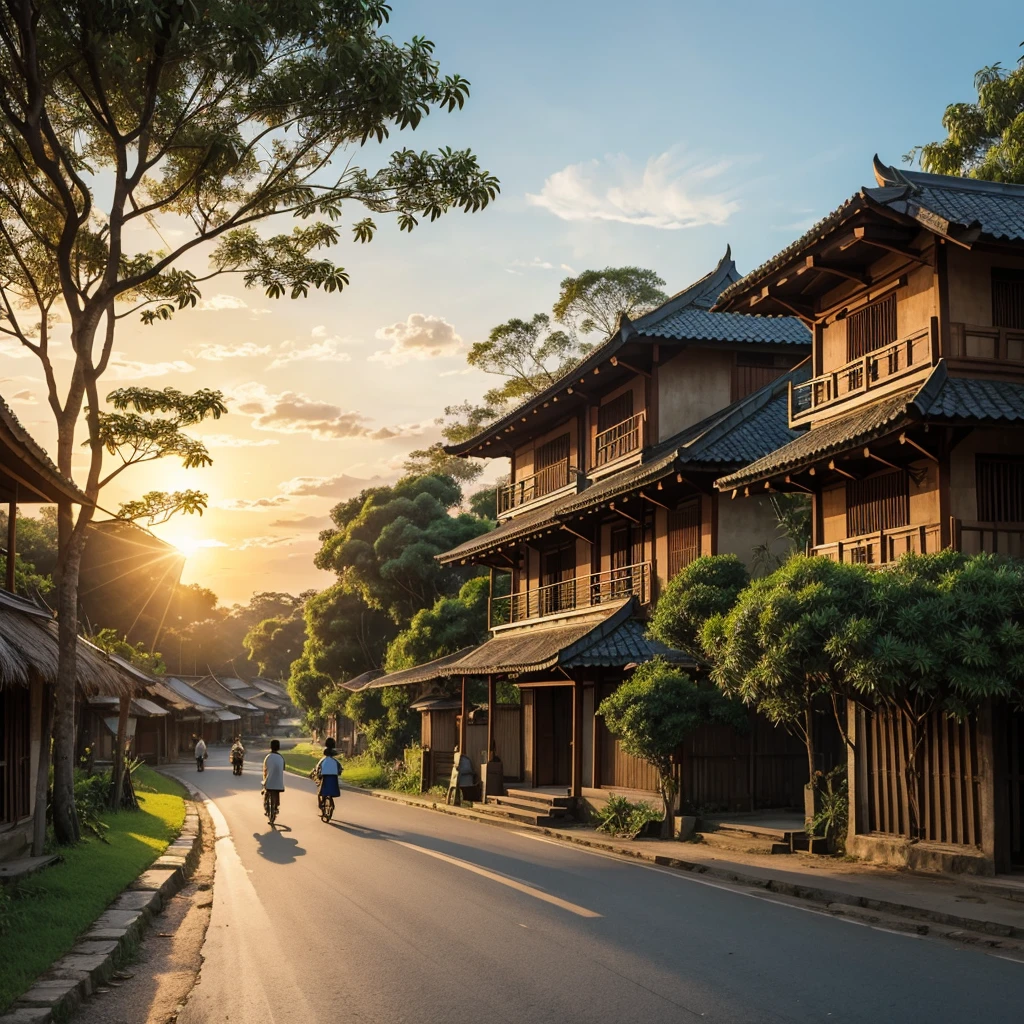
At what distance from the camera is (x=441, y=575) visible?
52.3 meters

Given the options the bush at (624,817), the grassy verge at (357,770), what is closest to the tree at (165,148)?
the bush at (624,817)

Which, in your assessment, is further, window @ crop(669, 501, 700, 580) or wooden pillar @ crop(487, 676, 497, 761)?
wooden pillar @ crop(487, 676, 497, 761)

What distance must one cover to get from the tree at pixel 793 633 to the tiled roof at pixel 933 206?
547cm

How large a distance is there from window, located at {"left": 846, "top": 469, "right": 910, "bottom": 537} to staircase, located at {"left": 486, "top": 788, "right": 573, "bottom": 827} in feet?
31.2

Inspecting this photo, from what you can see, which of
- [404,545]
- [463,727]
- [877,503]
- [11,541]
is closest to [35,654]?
[11,541]

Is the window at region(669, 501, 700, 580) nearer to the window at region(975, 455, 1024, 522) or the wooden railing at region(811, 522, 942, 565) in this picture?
the wooden railing at region(811, 522, 942, 565)

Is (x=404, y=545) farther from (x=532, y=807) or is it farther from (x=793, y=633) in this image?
(x=793, y=633)

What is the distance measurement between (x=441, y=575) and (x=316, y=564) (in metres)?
9.06

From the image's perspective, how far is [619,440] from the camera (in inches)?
1163

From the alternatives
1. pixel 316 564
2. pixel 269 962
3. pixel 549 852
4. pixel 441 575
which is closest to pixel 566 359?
pixel 441 575

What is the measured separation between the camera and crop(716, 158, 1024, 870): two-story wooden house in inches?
611

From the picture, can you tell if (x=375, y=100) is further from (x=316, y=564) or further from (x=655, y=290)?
(x=316, y=564)

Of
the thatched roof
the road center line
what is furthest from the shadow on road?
the thatched roof

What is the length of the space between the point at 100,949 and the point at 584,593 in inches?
871
